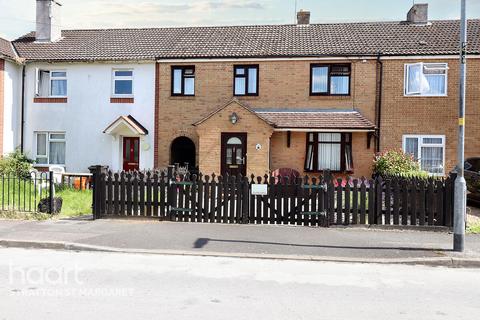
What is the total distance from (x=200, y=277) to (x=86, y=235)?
12.3 feet

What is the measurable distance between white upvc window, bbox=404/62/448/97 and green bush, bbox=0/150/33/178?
50.7 ft

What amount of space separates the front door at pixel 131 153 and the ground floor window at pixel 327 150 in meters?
7.49

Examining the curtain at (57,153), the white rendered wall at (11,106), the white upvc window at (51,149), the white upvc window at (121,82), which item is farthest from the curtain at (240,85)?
the white rendered wall at (11,106)

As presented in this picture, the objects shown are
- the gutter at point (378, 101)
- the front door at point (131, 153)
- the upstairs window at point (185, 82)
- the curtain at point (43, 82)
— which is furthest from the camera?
the curtain at point (43, 82)

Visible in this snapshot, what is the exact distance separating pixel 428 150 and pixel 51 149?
16.4 m

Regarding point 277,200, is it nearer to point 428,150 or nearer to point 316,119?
point 316,119

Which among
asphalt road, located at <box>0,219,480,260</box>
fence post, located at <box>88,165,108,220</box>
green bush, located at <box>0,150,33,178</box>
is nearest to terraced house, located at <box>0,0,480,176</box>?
green bush, located at <box>0,150,33,178</box>

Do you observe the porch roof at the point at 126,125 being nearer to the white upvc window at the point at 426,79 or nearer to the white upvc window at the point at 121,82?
the white upvc window at the point at 121,82

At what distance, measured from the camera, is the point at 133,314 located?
5.02 m

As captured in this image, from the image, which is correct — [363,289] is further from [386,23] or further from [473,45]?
[386,23]

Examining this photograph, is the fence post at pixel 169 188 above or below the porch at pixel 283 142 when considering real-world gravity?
below

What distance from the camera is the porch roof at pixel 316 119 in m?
17.8

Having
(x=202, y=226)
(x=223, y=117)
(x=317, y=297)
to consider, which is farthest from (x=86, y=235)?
(x=223, y=117)

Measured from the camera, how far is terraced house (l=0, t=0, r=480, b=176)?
Answer: 1827 centimetres
